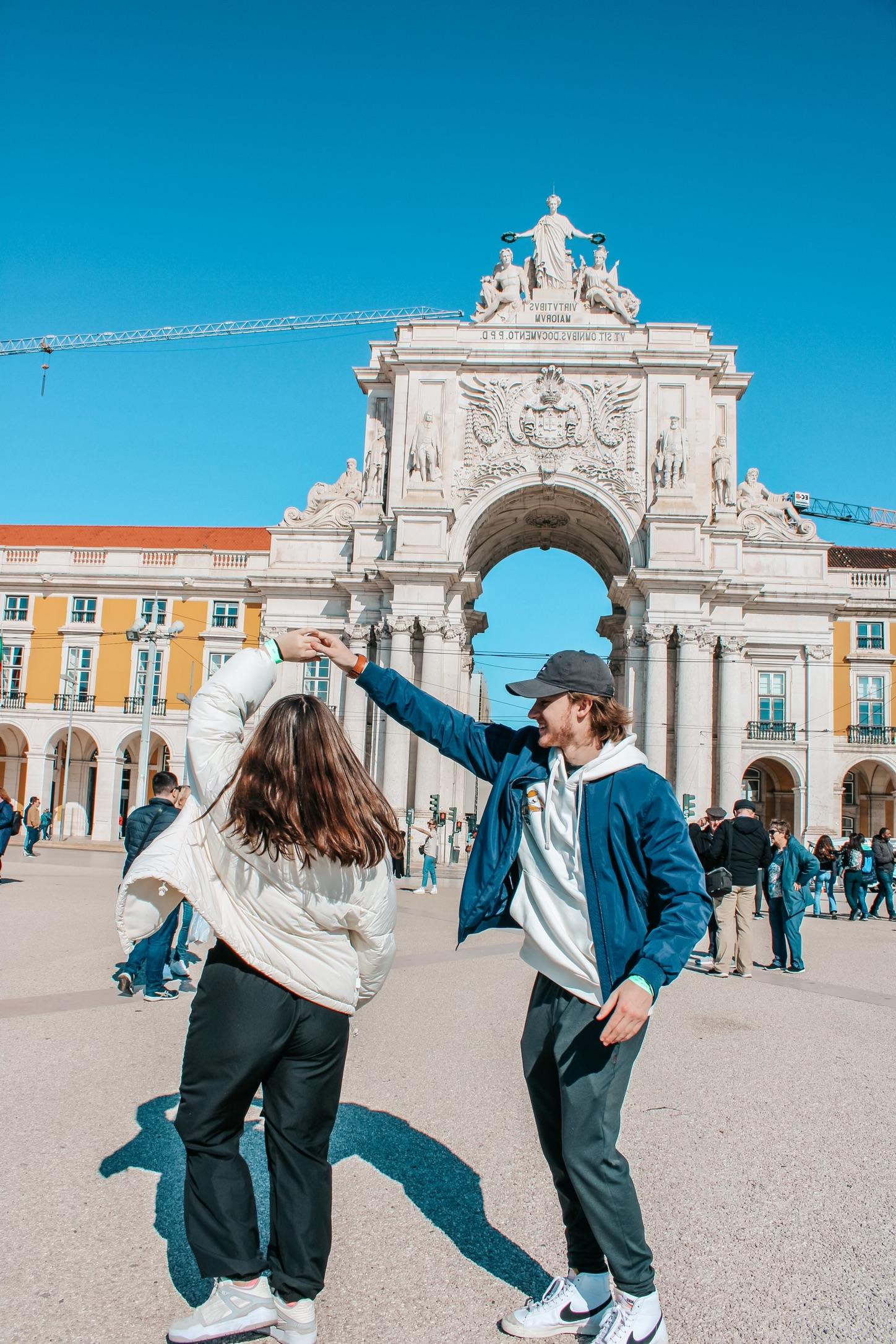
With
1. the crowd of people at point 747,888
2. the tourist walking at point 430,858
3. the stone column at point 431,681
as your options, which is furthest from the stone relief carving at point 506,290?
the crowd of people at point 747,888

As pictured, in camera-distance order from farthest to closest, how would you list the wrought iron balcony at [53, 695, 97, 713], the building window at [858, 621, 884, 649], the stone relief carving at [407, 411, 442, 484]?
the wrought iron balcony at [53, 695, 97, 713] → the building window at [858, 621, 884, 649] → the stone relief carving at [407, 411, 442, 484]

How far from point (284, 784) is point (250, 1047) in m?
0.82

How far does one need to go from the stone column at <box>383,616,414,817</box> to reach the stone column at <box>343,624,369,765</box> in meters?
1.47

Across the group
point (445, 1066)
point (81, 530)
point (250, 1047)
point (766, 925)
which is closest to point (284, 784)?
point (250, 1047)

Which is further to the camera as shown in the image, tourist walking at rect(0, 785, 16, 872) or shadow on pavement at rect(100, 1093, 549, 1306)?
tourist walking at rect(0, 785, 16, 872)

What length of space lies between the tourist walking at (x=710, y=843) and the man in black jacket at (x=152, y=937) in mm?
5546

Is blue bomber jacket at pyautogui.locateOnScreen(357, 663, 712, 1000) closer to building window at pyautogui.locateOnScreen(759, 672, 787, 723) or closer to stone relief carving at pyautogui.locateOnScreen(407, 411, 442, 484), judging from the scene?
stone relief carving at pyautogui.locateOnScreen(407, 411, 442, 484)

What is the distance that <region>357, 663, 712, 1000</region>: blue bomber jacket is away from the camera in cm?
326

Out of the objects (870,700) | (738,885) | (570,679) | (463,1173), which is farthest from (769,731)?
(570,679)

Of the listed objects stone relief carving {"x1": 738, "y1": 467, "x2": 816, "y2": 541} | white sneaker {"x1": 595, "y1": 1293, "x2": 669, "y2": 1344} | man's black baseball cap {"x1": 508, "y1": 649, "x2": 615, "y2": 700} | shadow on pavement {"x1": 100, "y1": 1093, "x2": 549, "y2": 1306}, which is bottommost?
shadow on pavement {"x1": 100, "y1": 1093, "x2": 549, "y2": 1306}

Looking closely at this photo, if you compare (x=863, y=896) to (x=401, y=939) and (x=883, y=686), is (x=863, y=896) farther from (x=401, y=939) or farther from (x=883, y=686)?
(x=883, y=686)

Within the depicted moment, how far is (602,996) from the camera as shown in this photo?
3.29 metres

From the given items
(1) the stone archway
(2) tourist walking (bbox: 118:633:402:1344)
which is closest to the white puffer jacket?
Result: (2) tourist walking (bbox: 118:633:402:1344)

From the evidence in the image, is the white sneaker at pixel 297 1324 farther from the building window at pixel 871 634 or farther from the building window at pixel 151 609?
the building window at pixel 151 609
